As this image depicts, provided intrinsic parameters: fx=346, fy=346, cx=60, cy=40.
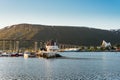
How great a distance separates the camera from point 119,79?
6209cm

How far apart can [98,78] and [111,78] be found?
240 centimetres

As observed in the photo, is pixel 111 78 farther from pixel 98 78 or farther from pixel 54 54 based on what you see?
pixel 54 54


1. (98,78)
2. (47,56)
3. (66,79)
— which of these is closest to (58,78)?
(66,79)

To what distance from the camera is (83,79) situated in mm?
62844

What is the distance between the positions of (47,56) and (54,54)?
6.20 metres

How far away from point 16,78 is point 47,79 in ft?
20.1

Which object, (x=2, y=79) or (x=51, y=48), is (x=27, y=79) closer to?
(x=2, y=79)

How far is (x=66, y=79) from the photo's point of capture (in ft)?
206

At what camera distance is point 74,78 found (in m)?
64.4

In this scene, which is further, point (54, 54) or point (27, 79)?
point (54, 54)

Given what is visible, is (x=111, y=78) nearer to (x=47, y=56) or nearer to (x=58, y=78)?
(x=58, y=78)

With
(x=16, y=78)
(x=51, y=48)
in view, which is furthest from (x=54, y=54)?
(x=16, y=78)

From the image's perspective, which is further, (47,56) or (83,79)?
(47,56)

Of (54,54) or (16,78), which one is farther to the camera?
(54,54)
